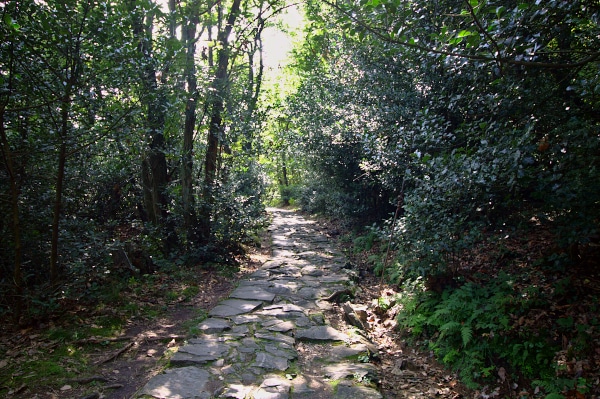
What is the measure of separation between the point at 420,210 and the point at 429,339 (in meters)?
1.75

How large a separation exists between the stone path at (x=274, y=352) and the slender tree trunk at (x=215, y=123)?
1.87 meters

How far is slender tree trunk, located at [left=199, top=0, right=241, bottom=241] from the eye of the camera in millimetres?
8945

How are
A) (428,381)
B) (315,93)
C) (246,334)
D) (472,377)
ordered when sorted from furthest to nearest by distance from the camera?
(315,93) → (246,334) → (428,381) → (472,377)

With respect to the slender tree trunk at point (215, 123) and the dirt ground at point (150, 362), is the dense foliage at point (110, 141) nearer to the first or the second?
the slender tree trunk at point (215, 123)

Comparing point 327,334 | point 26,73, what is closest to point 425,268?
point 327,334

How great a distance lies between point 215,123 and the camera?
9250 millimetres

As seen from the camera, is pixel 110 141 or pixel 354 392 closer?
pixel 354 392

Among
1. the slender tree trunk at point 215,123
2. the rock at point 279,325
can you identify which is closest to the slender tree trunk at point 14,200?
the rock at point 279,325

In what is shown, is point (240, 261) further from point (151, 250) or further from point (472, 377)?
point (472, 377)

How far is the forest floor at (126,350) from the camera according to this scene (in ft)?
12.6

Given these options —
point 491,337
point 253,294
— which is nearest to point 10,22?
point 253,294

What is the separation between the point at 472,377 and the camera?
419cm

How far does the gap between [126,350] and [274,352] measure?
5.84 ft

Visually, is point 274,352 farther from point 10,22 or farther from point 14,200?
point 10,22
